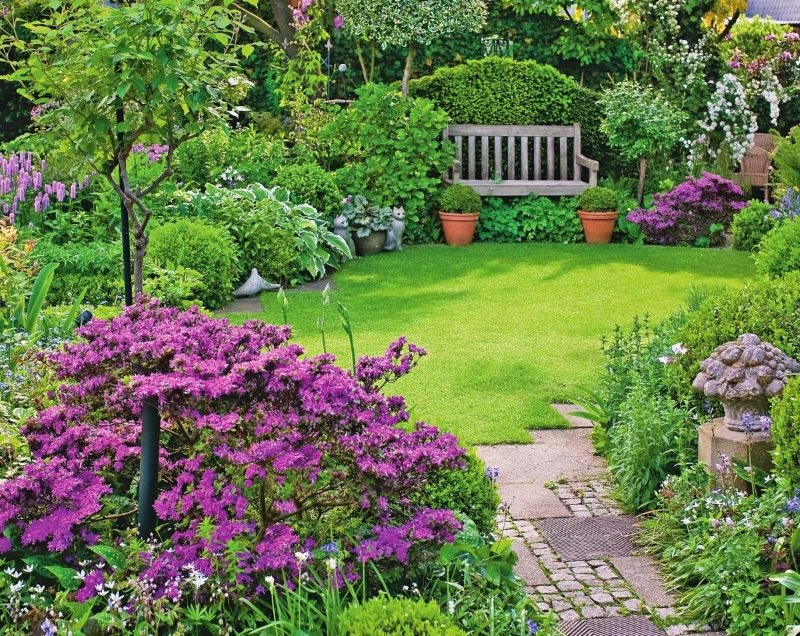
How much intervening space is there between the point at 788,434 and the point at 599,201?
7.29 metres

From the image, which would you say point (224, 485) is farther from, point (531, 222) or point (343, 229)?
point (531, 222)

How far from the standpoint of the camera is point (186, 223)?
7.90 m

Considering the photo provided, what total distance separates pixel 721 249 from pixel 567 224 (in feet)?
5.27

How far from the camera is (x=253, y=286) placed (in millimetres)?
8344

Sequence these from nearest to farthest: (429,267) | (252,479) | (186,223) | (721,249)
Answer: (252,479), (186,223), (429,267), (721,249)

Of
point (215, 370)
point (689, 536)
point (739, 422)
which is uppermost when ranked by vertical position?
point (215, 370)

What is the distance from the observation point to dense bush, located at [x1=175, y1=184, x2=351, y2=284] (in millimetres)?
8523

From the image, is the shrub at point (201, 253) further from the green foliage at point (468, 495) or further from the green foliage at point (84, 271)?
the green foliage at point (468, 495)

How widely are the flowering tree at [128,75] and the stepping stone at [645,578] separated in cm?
230

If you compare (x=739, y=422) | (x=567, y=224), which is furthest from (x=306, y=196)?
(x=739, y=422)

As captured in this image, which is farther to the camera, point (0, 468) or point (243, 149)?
point (243, 149)

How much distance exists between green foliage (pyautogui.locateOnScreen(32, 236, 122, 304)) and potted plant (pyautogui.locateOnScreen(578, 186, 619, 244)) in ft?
17.0

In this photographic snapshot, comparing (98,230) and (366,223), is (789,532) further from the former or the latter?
(366,223)

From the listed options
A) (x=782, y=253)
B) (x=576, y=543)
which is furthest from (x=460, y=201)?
(x=576, y=543)
